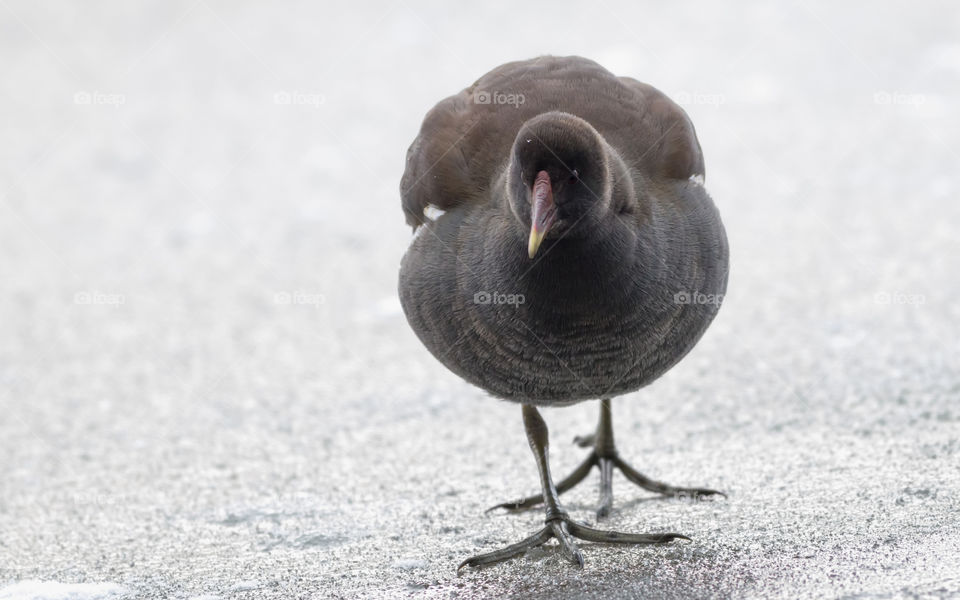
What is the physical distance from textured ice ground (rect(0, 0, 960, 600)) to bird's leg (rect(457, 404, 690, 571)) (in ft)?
0.17

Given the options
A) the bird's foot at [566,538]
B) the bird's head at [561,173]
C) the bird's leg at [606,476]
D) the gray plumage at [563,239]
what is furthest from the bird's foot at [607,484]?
the bird's head at [561,173]

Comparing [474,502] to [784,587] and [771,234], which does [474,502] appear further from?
[771,234]

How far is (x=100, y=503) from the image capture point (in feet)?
14.0

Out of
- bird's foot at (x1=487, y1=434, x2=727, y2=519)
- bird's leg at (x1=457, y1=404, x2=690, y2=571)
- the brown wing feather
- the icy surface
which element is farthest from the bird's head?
the icy surface

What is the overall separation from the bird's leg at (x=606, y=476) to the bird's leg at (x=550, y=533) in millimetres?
195

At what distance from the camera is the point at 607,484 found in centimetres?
423

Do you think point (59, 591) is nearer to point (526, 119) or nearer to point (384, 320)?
point (526, 119)

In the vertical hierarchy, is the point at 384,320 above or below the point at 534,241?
below

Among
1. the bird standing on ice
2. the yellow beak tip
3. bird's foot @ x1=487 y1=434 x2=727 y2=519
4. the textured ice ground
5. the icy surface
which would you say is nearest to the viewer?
the yellow beak tip

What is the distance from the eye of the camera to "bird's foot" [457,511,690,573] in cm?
353

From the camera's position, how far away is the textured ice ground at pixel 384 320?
362 cm

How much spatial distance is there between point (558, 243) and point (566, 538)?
985 millimetres

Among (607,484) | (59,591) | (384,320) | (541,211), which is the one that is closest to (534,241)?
(541,211)

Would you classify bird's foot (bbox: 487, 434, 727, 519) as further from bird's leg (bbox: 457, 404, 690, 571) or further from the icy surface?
the icy surface
